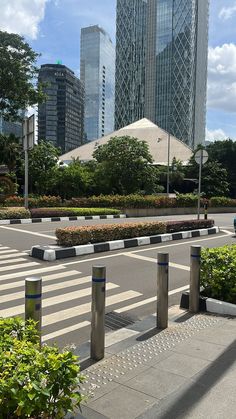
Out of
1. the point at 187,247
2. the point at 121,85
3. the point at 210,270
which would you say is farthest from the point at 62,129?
the point at 210,270

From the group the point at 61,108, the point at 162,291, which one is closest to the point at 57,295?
the point at 162,291

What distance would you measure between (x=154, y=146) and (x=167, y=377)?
61371 mm

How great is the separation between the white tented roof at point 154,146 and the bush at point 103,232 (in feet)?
146

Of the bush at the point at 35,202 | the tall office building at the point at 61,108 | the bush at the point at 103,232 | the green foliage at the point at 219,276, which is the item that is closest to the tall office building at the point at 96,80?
the tall office building at the point at 61,108

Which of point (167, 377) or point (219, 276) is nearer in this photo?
point (167, 377)

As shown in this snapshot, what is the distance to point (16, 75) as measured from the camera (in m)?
29.7

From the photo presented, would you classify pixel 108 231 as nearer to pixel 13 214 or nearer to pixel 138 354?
pixel 138 354

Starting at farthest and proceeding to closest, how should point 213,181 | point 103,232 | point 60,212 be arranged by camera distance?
point 213,181 < point 60,212 < point 103,232

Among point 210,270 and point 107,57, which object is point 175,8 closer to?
point 107,57

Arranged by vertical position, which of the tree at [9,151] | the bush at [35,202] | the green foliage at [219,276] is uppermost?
the tree at [9,151]

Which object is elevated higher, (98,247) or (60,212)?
(60,212)

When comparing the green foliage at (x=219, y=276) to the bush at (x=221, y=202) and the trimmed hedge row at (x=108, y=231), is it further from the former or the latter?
the bush at (x=221, y=202)

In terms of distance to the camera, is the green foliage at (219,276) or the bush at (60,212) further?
the bush at (60,212)

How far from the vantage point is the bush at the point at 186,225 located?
50.7ft
